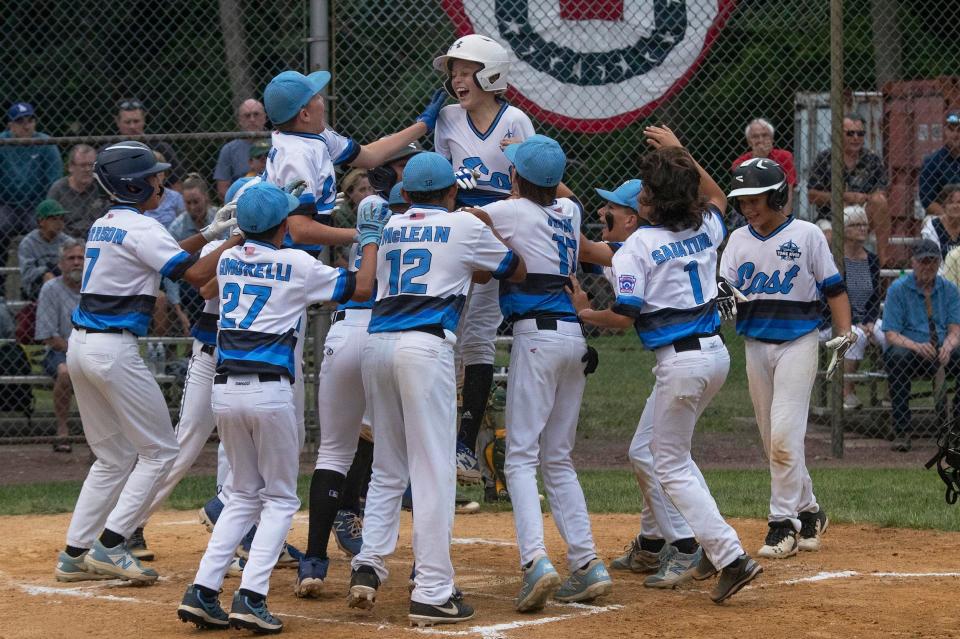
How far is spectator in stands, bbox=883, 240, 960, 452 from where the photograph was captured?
35.4 feet

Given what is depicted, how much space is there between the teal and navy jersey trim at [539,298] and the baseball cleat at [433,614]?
1379mm

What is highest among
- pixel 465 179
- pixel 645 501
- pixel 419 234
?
pixel 465 179

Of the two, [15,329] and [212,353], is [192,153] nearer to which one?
[15,329]

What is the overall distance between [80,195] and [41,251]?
0.61 metres

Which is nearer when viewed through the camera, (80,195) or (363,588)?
(363,588)

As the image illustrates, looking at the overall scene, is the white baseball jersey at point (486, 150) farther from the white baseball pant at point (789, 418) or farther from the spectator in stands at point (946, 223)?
the spectator in stands at point (946, 223)

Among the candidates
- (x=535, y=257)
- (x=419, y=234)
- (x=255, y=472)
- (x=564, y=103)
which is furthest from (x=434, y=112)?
(x=564, y=103)

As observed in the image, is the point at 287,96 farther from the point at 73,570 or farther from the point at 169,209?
the point at 169,209

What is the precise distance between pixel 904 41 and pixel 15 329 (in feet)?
41.4

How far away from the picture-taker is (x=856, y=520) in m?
8.18

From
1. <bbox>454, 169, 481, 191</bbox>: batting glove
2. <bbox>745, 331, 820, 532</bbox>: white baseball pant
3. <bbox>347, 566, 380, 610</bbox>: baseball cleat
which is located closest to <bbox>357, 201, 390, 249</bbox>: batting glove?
<bbox>454, 169, 481, 191</bbox>: batting glove

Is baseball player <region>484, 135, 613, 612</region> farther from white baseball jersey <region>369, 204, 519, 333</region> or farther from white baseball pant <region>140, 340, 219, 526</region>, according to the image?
white baseball pant <region>140, 340, 219, 526</region>

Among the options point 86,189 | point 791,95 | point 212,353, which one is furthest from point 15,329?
point 791,95

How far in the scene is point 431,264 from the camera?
5.80m
